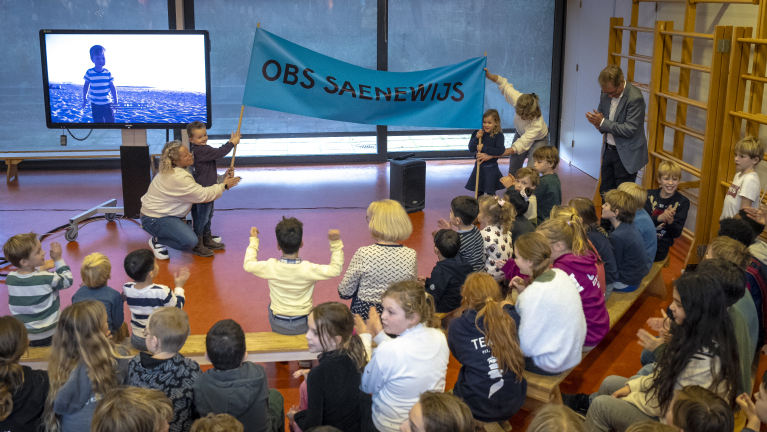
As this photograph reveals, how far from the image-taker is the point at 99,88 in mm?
6762

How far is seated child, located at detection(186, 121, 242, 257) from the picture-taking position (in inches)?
226

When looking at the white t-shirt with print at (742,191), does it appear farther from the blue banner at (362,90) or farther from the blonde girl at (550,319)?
the blue banner at (362,90)

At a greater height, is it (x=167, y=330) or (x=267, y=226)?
(x=167, y=330)

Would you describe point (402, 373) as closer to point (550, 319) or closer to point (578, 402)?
point (550, 319)

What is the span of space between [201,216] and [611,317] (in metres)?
3.48

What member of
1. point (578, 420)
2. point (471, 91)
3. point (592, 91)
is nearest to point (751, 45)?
point (471, 91)

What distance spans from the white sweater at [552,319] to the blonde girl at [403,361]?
1.63 ft

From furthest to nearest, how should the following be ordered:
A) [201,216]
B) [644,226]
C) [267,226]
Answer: [267,226] < [201,216] < [644,226]

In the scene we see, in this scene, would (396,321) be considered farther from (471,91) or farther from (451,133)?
(451,133)

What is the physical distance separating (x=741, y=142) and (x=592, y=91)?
394 centimetres

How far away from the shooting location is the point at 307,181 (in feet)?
27.6

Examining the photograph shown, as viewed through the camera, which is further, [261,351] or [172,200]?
[172,200]

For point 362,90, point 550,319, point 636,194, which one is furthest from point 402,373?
point 362,90

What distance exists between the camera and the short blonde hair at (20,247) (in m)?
3.49
